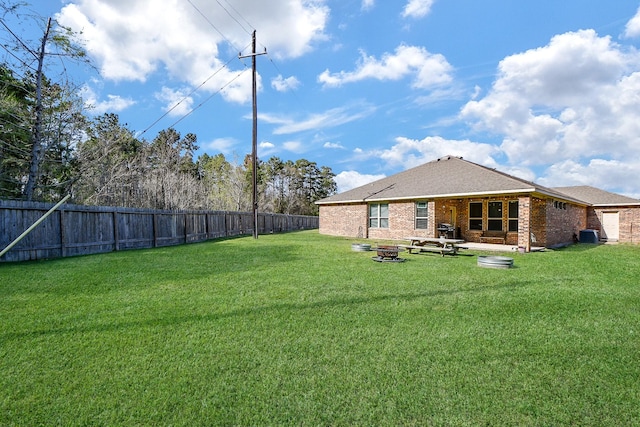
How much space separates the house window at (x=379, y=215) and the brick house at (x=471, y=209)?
0.05 metres

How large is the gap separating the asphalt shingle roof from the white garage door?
172 centimetres

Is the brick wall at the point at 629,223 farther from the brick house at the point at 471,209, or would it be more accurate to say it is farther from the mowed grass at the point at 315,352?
the mowed grass at the point at 315,352

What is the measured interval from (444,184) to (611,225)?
1230 cm

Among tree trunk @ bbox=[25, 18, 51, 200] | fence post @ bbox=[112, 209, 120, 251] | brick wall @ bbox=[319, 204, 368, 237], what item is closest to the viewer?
fence post @ bbox=[112, 209, 120, 251]

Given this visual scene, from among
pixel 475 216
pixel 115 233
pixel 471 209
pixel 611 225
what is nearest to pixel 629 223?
pixel 611 225

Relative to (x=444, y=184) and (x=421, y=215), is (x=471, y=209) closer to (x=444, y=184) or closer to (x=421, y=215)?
(x=444, y=184)

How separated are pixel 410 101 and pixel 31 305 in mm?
15972

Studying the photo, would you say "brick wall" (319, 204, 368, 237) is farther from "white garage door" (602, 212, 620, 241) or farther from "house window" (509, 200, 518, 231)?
"white garage door" (602, 212, 620, 241)

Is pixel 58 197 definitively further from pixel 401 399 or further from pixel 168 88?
pixel 401 399

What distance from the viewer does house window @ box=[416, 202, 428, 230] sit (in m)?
15.5

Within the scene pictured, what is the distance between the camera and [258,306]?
4.67 meters

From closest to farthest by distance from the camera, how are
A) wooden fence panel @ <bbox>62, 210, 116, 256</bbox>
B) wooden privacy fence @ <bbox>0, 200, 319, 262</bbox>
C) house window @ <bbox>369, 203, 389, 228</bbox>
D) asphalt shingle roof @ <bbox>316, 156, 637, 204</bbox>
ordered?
wooden privacy fence @ <bbox>0, 200, 319, 262</bbox>
wooden fence panel @ <bbox>62, 210, 116, 256</bbox>
asphalt shingle roof @ <bbox>316, 156, 637, 204</bbox>
house window @ <bbox>369, 203, 389, 228</bbox>

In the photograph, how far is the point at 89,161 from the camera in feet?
54.4

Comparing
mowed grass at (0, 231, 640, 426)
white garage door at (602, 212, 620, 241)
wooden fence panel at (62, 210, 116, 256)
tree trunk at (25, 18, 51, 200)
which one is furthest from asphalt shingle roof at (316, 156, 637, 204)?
tree trunk at (25, 18, 51, 200)
